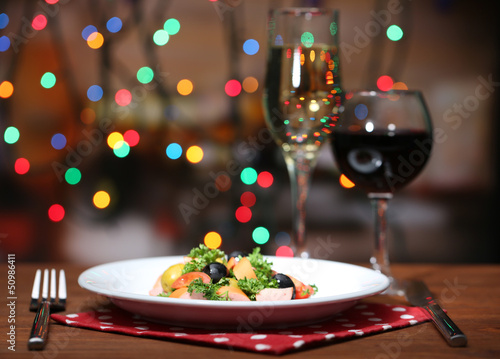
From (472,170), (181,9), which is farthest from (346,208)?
(181,9)

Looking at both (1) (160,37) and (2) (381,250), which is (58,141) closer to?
(1) (160,37)

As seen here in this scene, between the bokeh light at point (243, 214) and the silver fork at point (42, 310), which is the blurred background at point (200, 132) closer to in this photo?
the bokeh light at point (243, 214)

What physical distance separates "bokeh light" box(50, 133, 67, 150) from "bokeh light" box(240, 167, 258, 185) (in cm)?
61

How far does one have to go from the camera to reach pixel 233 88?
2.09m

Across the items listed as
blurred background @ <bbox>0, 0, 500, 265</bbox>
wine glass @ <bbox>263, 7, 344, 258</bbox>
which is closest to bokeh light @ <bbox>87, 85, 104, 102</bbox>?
blurred background @ <bbox>0, 0, 500, 265</bbox>

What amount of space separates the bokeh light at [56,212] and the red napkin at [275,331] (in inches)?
59.8

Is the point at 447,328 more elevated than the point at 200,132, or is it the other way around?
the point at 200,132

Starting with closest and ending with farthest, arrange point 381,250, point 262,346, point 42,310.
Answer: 1. point 262,346
2. point 42,310
3. point 381,250

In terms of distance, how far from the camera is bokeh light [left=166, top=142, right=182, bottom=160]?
82.9 inches

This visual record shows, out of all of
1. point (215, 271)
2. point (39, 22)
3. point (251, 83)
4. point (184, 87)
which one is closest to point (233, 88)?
point (251, 83)

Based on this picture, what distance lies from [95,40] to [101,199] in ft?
1.74

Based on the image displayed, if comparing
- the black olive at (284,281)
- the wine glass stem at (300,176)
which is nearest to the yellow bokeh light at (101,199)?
the wine glass stem at (300,176)

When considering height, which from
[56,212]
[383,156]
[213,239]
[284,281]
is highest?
[383,156]

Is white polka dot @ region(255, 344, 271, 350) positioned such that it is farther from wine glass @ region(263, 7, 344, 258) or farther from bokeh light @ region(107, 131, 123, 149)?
bokeh light @ region(107, 131, 123, 149)
